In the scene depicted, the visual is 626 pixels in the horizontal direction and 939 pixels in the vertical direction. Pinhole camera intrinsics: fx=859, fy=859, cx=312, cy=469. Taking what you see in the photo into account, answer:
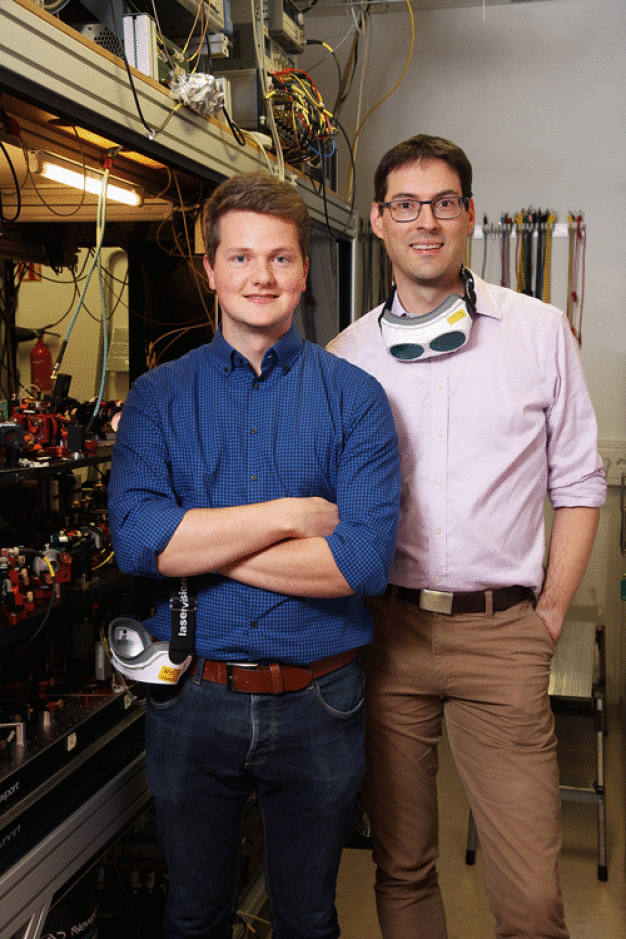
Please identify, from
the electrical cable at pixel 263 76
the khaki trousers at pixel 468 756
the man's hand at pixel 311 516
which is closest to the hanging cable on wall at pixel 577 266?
the electrical cable at pixel 263 76

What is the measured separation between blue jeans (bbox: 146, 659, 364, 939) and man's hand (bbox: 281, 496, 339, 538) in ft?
0.89

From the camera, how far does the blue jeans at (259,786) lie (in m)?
1.46

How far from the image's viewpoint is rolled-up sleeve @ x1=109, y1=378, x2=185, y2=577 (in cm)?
142

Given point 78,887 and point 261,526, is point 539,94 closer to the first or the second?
point 261,526

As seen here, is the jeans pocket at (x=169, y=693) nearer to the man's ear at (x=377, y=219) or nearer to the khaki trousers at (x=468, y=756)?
the khaki trousers at (x=468, y=756)

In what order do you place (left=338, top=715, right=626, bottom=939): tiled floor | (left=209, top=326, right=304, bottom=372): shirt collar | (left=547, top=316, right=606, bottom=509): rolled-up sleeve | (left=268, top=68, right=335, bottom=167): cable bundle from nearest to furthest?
(left=209, top=326, right=304, bottom=372): shirt collar < (left=547, top=316, right=606, bottom=509): rolled-up sleeve < (left=338, top=715, right=626, bottom=939): tiled floor < (left=268, top=68, right=335, bottom=167): cable bundle

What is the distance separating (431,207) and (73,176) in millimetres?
990

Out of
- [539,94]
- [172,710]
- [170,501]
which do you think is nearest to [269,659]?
[172,710]

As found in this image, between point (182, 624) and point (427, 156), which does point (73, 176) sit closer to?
point (427, 156)

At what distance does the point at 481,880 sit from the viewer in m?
2.72

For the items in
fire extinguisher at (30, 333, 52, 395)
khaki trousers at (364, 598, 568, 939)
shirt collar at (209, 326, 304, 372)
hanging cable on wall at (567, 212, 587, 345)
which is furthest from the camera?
hanging cable on wall at (567, 212, 587, 345)

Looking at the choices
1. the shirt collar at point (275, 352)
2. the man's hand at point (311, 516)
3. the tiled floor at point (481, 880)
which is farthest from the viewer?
the tiled floor at point (481, 880)

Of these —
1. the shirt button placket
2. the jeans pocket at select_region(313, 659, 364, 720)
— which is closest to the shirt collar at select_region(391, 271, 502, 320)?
the shirt button placket

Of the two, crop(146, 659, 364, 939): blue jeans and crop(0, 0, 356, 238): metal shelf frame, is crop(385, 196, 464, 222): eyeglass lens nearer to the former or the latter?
crop(0, 0, 356, 238): metal shelf frame
